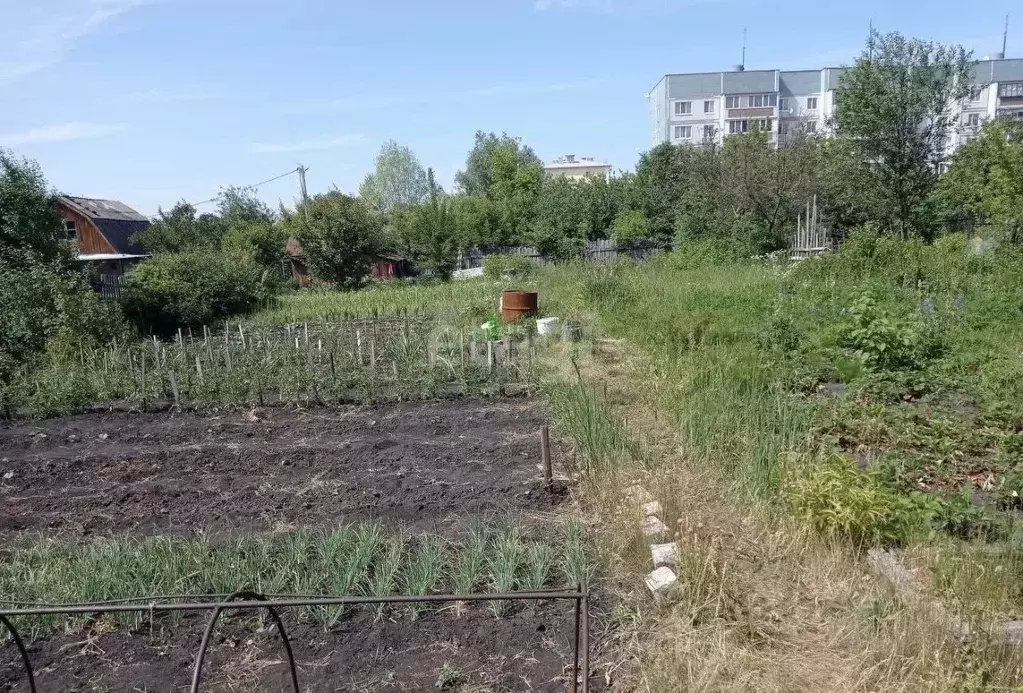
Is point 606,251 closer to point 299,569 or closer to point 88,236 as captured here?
point 299,569

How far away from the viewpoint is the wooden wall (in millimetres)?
31109

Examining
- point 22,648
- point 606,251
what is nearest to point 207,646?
point 22,648

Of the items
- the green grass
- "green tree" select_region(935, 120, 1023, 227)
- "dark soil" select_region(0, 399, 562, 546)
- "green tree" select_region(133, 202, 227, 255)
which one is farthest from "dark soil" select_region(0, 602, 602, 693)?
"green tree" select_region(133, 202, 227, 255)

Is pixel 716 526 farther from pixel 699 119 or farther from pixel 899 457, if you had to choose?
pixel 699 119

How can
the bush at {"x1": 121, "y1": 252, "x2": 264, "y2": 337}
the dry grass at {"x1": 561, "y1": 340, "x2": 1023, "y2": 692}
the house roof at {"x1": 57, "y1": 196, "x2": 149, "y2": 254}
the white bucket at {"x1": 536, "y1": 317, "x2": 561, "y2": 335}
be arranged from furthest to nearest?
the house roof at {"x1": 57, "y1": 196, "x2": 149, "y2": 254}, the bush at {"x1": 121, "y1": 252, "x2": 264, "y2": 337}, the white bucket at {"x1": 536, "y1": 317, "x2": 561, "y2": 335}, the dry grass at {"x1": 561, "y1": 340, "x2": 1023, "y2": 692}

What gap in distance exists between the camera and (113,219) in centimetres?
3241

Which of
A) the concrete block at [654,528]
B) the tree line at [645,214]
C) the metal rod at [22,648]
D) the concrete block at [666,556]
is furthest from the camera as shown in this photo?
the tree line at [645,214]

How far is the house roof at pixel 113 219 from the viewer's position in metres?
30.9

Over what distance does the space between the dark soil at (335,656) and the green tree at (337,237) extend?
19.0 metres

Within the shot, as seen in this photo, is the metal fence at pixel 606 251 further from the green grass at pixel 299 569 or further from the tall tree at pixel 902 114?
the green grass at pixel 299 569

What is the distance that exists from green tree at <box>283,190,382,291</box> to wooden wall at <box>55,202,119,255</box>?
44.1ft

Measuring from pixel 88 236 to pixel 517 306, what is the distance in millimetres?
28194

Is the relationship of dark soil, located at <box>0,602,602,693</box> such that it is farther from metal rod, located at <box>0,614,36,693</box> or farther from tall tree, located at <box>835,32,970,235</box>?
tall tree, located at <box>835,32,970,235</box>

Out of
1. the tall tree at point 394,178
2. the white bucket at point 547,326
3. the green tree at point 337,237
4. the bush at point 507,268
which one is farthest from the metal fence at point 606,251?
the tall tree at point 394,178
